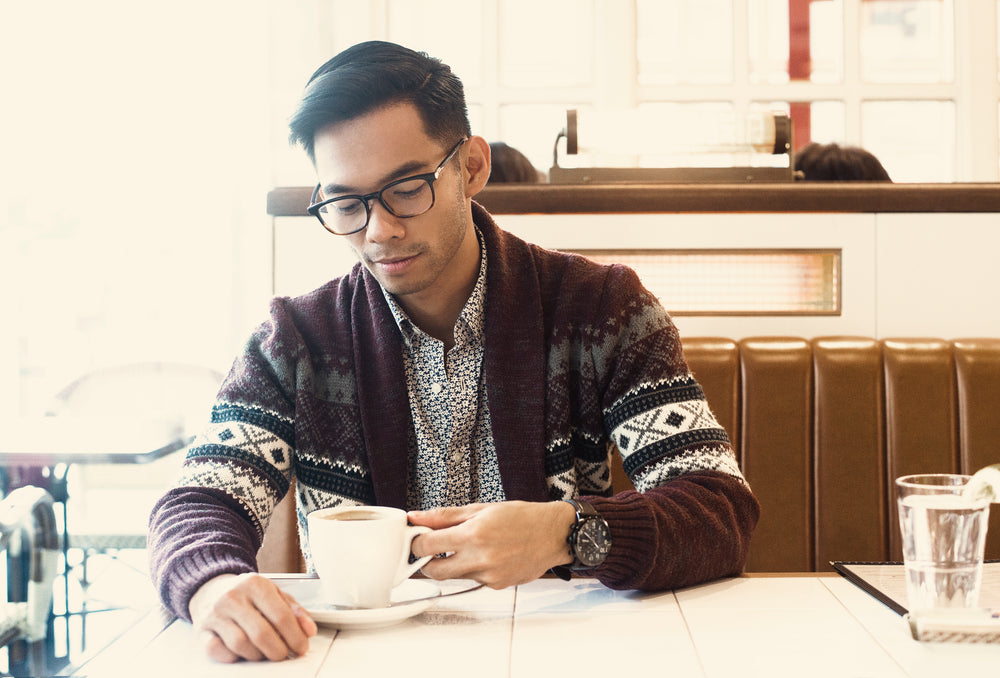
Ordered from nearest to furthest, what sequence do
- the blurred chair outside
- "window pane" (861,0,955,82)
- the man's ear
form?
1. the man's ear
2. the blurred chair outside
3. "window pane" (861,0,955,82)

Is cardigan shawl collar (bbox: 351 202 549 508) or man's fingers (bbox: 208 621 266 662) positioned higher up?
cardigan shawl collar (bbox: 351 202 549 508)

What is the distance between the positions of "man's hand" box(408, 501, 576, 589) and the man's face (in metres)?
0.45

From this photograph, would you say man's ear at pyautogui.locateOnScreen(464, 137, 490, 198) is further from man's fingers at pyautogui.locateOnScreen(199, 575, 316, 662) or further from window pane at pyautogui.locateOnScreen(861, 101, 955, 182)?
window pane at pyautogui.locateOnScreen(861, 101, 955, 182)

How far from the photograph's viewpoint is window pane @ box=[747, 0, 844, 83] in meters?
4.62

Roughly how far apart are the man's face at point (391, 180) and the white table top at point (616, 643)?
509 millimetres

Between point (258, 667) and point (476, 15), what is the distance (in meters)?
4.41

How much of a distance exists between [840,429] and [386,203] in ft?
2.98

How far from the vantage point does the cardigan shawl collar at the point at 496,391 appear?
4.42 feet

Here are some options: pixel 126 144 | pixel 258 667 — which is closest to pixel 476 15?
pixel 126 144

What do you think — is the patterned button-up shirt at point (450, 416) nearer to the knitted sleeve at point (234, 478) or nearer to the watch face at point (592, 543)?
the knitted sleeve at point (234, 478)

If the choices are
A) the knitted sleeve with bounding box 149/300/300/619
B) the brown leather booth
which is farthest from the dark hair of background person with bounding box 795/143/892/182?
the knitted sleeve with bounding box 149/300/300/619

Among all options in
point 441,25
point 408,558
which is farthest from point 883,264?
point 441,25

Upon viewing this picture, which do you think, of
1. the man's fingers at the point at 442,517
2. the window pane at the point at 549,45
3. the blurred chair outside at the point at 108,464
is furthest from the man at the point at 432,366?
the window pane at the point at 549,45

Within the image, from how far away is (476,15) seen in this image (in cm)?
475
